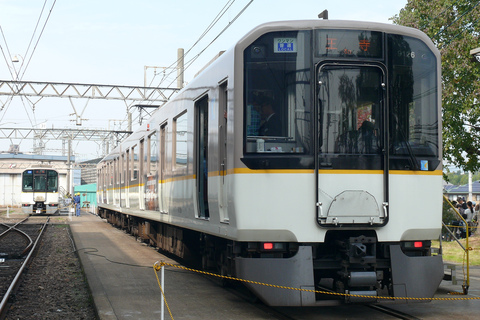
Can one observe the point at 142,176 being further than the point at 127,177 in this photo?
No

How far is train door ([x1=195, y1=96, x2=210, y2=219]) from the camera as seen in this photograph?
8875 mm

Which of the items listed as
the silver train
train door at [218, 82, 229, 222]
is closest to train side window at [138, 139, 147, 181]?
train door at [218, 82, 229, 222]

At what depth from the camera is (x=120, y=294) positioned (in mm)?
9047

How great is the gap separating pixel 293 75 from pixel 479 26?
467 inches

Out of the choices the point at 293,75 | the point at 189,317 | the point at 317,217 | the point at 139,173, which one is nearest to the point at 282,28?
the point at 293,75

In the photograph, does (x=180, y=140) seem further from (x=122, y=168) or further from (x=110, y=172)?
(x=110, y=172)

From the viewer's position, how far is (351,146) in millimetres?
6953

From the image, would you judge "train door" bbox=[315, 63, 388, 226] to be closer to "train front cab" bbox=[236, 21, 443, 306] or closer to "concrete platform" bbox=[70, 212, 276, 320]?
"train front cab" bbox=[236, 21, 443, 306]

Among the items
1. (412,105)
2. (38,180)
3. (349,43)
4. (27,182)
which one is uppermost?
(349,43)

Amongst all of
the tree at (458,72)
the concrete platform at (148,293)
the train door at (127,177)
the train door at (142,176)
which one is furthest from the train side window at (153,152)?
the tree at (458,72)

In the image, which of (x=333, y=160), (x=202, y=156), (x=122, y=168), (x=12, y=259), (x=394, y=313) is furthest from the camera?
(x=122, y=168)

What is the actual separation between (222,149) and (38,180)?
107ft

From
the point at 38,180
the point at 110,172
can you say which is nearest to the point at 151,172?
the point at 110,172

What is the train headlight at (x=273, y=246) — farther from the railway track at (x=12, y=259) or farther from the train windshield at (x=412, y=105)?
the railway track at (x=12, y=259)
